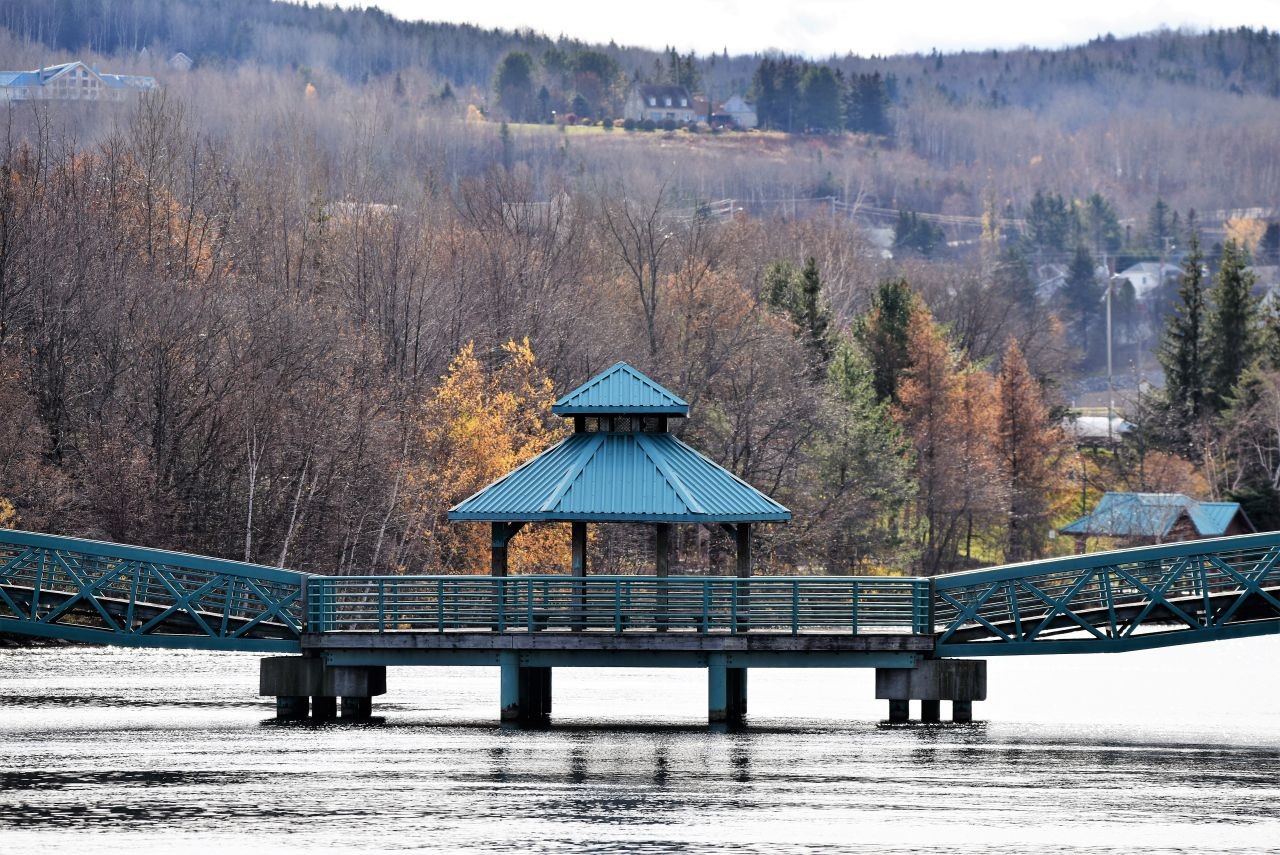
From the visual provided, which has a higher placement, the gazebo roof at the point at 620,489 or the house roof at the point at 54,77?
the house roof at the point at 54,77

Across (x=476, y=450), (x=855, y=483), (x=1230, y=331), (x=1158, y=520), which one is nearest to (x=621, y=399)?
(x=476, y=450)

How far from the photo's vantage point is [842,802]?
32688 millimetres

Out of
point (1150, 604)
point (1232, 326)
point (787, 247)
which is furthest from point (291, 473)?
point (787, 247)

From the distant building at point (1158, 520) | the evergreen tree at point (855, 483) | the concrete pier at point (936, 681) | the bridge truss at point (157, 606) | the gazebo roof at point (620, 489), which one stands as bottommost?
the distant building at point (1158, 520)

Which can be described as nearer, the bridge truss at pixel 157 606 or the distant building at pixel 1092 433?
the bridge truss at pixel 157 606

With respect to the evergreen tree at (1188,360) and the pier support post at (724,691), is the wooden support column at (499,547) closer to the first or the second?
the pier support post at (724,691)

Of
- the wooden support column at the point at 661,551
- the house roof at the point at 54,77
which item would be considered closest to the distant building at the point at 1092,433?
the wooden support column at the point at 661,551

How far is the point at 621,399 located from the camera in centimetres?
4250

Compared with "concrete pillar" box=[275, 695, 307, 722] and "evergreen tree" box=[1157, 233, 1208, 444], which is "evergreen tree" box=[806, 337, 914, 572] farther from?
"concrete pillar" box=[275, 695, 307, 722]

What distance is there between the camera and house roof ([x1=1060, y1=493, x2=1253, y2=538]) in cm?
9606

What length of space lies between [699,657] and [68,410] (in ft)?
116

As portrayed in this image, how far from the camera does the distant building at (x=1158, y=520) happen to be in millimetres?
96125

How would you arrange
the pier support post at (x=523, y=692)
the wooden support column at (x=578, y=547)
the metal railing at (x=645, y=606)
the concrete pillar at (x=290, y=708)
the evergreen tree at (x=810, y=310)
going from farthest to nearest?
the evergreen tree at (x=810, y=310) → the wooden support column at (x=578, y=547) → the concrete pillar at (x=290, y=708) → the pier support post at (x=523, y=692) → the metal railing at (x=645, y=606)

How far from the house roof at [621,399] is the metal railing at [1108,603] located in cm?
619
